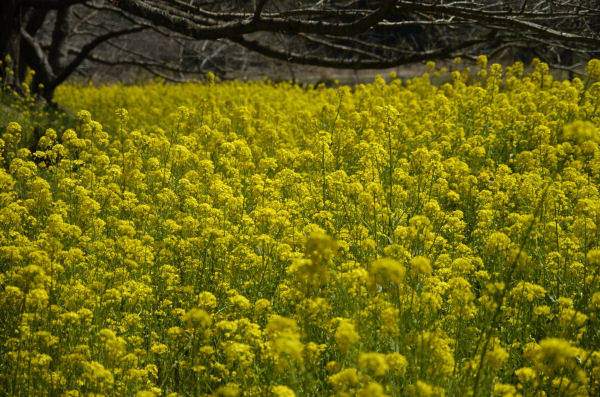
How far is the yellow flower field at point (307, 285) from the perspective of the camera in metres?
2.57

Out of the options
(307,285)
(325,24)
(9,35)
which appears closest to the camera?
(307,285)

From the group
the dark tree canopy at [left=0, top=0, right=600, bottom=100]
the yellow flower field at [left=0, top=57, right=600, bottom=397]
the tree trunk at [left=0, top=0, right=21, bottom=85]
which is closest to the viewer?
the yellow flower field at [left=0, top=57, right=600, bottom=397]

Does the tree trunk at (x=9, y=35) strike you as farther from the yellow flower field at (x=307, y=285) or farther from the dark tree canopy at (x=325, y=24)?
the yellow flower field at (x=307, y=285)

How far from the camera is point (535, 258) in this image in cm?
381

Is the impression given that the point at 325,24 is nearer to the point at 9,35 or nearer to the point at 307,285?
the point at 307,285

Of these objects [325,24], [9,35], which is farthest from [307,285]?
[9,35]

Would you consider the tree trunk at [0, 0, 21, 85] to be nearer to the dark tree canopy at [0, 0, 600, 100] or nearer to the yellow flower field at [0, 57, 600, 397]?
the dark tree canopy at [0, 0, 600, 100]

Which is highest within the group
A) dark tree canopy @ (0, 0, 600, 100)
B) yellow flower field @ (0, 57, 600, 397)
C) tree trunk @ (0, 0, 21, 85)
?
dark tree canopy @ (0, 0, 600, 100)

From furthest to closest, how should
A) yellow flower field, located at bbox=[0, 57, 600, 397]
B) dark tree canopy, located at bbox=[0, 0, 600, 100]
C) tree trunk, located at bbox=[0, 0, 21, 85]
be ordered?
tree trunk, located at bbox=[0, 0, 21, 85] → dark tree canopy, located at bbox=[0, 0, 600, 100] → yellow flower field, located at bbox=[0, 57, 600, 397]

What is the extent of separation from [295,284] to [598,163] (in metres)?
3.64

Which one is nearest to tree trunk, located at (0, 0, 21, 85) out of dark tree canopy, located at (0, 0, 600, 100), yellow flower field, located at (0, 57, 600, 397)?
dark tree canopy, located at (0, 0, 600, 100)

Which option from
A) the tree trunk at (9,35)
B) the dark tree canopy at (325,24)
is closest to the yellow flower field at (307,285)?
the dark tree canopy at (325,24)

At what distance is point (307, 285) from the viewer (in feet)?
9.52

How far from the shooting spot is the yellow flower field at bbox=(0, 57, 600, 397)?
8.44 feet
